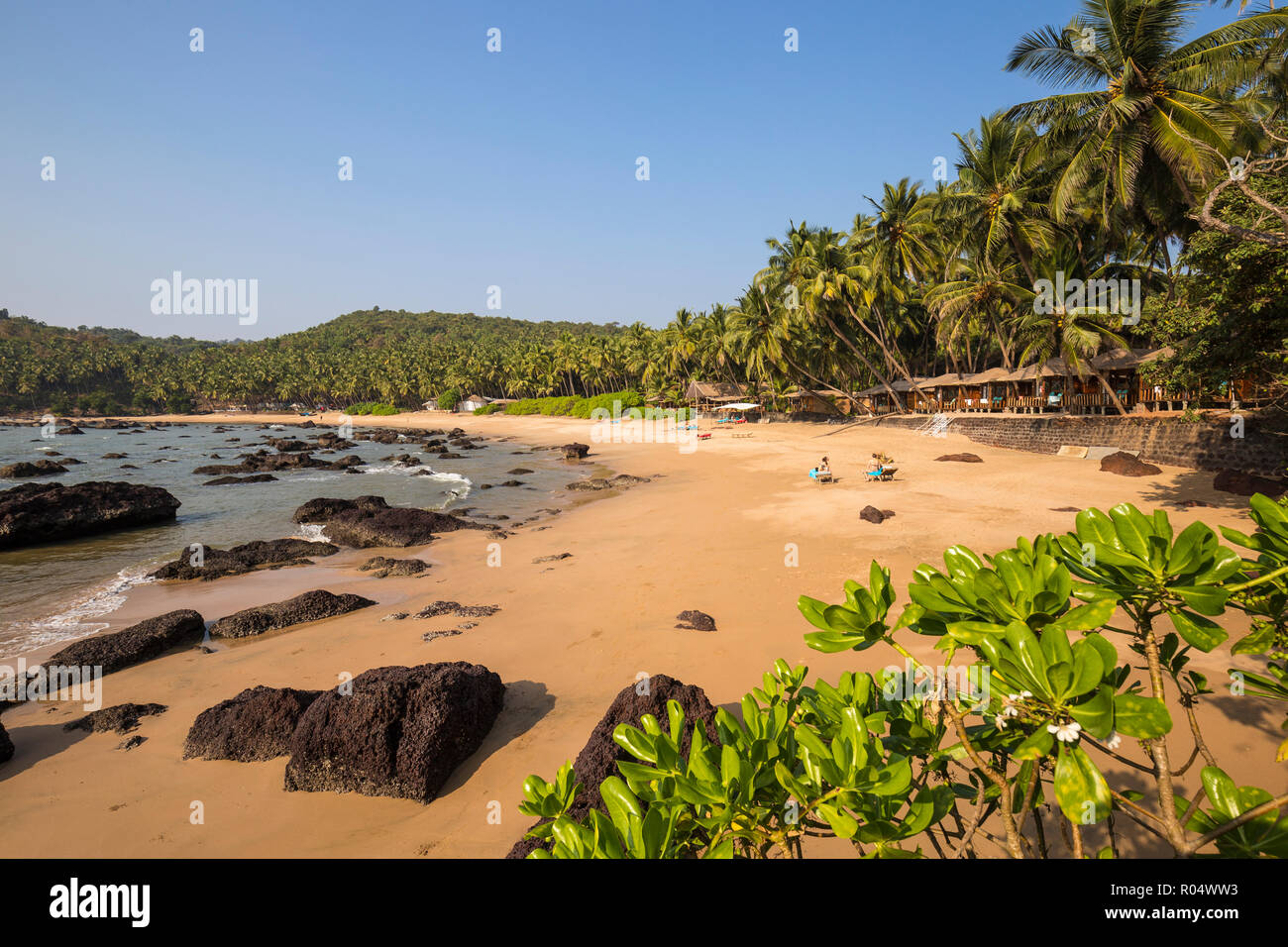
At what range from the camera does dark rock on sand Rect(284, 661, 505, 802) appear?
221 inches

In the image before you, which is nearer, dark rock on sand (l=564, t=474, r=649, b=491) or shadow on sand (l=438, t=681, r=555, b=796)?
shadow on sand (l=438, t=681, r=555, b=796)

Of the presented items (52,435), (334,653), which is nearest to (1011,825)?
(334,653)

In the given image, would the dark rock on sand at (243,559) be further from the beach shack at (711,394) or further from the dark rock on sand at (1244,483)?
the beach shack at (711,394)

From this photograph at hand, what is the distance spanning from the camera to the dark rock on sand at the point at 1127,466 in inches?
695

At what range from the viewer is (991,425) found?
27.6 metres

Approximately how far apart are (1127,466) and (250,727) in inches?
929

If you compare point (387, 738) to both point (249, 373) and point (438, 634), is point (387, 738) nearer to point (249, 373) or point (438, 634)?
point (438, 634)

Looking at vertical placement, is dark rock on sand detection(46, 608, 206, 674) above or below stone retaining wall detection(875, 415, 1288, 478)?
below

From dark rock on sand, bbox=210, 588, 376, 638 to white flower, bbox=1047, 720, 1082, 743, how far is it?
38.5 ft

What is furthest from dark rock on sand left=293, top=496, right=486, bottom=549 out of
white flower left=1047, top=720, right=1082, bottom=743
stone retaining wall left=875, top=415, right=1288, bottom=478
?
stone retaining wall left=875, top=415, right=1288, bottom=478

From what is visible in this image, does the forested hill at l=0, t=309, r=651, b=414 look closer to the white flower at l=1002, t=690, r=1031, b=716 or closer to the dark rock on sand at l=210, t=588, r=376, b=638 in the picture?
the dark rock on sand at l=210, t=588, r=376, b=638

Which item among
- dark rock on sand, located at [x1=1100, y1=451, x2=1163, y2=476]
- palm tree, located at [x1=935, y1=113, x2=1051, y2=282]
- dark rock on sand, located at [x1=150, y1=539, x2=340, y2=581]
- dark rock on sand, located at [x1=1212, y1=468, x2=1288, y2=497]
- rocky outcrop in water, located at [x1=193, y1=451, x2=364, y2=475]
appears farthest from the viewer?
rocky outcrop in water, located at [x1=193, y1=451, x2=364, y2=475]

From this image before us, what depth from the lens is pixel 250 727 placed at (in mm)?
6340
